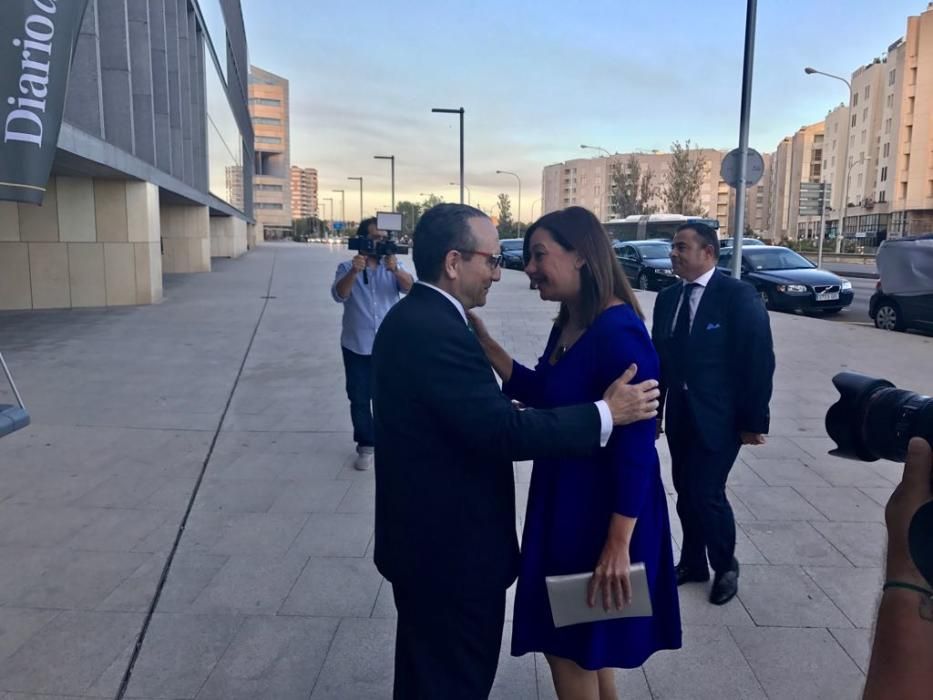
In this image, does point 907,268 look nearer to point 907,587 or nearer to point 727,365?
point 907,587

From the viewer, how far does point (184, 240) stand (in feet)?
79.7

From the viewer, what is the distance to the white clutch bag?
1988mm

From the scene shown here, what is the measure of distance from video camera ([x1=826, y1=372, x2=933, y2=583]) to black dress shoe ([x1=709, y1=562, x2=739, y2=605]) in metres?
2.15

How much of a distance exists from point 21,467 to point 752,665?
5078 mm

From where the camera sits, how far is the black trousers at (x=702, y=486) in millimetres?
3350

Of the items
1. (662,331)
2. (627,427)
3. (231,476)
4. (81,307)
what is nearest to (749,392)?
(662,331)

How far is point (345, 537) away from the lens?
4.23 meters

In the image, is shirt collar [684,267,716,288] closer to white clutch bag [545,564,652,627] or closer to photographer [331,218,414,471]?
white clutch bag [545,564,652,627]

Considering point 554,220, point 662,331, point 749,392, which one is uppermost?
point 554,220

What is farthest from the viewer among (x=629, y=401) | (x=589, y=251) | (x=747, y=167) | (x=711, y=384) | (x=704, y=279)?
(x=747, y=167)

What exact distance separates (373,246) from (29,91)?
8.21 feet

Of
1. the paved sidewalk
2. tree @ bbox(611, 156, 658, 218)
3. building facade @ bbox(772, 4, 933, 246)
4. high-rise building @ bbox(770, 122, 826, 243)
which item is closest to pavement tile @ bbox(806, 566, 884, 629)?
the paved sidewalk

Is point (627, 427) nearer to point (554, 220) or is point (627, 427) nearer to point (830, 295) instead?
point (554, 220)

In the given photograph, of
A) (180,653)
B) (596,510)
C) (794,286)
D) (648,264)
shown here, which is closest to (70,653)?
(180,653)
